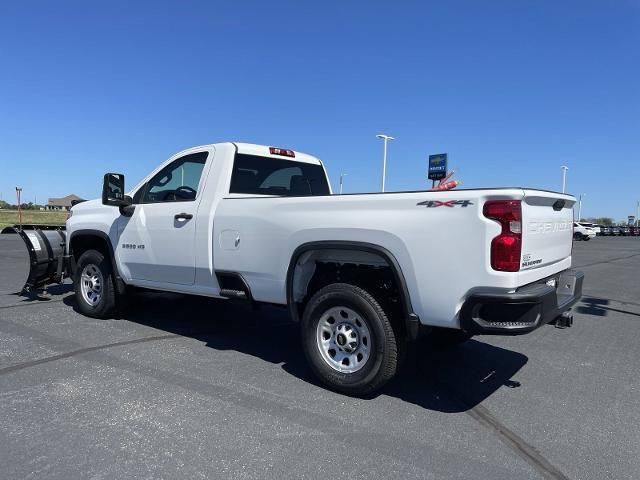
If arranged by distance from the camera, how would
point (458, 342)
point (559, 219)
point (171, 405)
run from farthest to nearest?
point (458, 342) < point (559, 219) < point (171, 405)

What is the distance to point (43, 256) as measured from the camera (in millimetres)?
7023

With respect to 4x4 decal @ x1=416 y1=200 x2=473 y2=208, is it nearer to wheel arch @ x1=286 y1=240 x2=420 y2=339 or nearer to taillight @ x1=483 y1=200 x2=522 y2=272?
taillight @ x1=483 y1=200 x2=522 y2=272

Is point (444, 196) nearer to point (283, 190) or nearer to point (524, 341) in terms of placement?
point (283, 190)

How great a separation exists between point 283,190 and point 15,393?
3.26 meters

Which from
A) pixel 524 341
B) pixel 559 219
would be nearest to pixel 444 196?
pixel 559 219

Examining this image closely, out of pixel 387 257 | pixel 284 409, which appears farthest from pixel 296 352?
pixel 387 257

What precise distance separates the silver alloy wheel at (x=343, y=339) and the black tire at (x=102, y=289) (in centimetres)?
323

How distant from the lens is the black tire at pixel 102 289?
607 cm

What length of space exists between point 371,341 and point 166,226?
2.69 metres

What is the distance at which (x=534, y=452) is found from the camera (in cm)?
309

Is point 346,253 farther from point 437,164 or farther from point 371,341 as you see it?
point 437,164

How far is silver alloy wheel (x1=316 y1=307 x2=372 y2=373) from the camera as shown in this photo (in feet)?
12.8

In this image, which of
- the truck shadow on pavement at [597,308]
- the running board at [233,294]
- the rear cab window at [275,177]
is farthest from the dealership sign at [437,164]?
the running board at [233,294]

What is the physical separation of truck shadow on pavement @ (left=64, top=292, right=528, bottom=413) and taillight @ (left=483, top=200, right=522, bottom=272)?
1.24 meters
